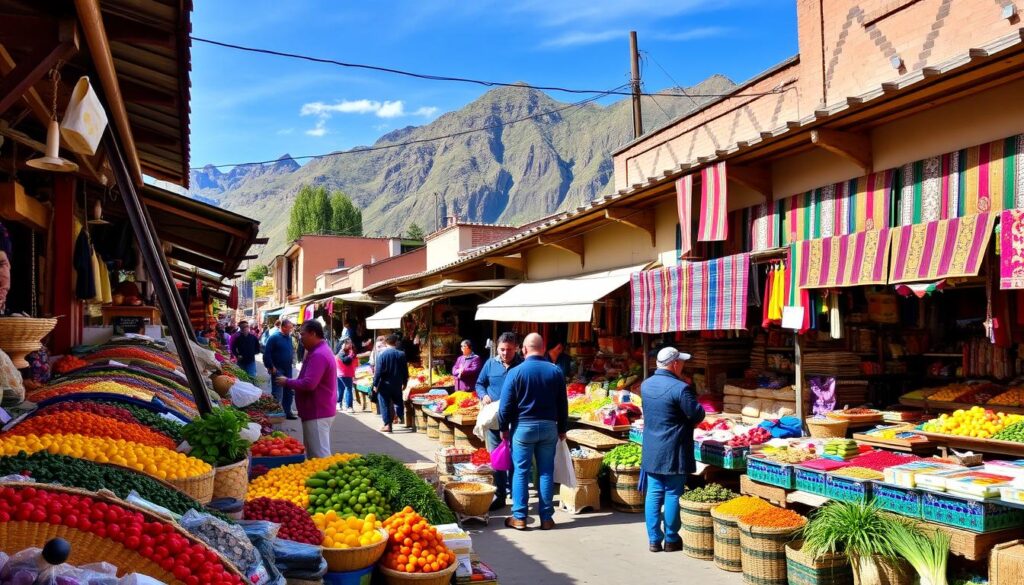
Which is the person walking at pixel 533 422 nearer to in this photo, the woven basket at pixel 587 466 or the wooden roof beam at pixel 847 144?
the woven basket at pixel 587 466

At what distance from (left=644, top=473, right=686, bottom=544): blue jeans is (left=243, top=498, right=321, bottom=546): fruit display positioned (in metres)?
3.10

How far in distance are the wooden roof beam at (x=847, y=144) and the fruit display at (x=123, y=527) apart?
19.0ft

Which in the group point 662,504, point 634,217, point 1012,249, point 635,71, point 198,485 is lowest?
point 662,504

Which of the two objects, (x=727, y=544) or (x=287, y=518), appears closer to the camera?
(x=287, y=518)

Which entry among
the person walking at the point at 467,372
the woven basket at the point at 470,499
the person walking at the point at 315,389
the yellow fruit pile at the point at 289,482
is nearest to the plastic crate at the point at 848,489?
the woven basket at the point at 470,499

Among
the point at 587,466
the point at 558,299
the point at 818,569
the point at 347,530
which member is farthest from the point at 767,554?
the point at 558,299

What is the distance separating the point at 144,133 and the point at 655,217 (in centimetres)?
608

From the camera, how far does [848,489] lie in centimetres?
541

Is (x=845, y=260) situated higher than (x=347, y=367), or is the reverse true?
(x=845, y=260)

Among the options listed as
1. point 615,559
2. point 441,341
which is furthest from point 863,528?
point 441,341

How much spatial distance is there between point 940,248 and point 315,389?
560 centimetres

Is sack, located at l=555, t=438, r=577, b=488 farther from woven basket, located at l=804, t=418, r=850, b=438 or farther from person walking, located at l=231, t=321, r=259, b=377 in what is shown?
person walking, located at l=231, t=321, r=259, b=377

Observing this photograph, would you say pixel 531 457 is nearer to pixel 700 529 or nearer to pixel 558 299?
pixel 700 529

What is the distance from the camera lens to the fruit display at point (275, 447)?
601cm
